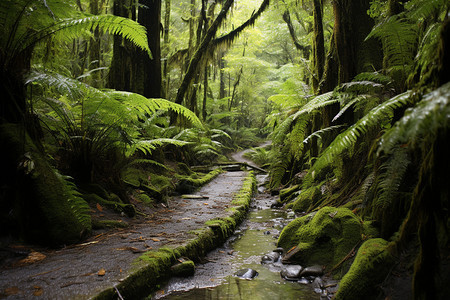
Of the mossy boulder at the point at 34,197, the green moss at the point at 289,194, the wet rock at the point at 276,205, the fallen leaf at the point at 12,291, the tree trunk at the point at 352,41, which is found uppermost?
the tree trunk at the point at 352,41

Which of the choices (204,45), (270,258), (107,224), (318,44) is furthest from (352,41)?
(204,45)

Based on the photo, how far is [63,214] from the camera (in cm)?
245

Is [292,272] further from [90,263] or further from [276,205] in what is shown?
[276,205]

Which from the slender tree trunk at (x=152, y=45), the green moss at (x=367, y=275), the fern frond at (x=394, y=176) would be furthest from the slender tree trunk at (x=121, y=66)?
the green moss at (x=367, y=275)

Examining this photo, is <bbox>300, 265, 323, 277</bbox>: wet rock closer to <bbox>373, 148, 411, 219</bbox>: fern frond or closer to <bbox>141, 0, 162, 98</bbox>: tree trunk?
<bbox>373, 148, 411, 219</bbox>: fern frond

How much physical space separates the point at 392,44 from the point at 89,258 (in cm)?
361

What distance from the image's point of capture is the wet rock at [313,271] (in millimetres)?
2496

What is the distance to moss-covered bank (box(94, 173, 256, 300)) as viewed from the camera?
72.3 inches

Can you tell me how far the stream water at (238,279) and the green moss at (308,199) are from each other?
1023 millimetres

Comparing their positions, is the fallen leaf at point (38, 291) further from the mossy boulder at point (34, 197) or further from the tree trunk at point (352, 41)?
the tree trunk at point (352, 41)

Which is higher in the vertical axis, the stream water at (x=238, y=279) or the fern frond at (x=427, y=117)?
the fern frond at (x=427, y=117)

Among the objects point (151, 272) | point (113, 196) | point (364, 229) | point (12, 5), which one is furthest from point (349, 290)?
point (12, 5)

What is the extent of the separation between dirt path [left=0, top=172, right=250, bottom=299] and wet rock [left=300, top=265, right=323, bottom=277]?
3.92 ft

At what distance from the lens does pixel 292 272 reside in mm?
2549
